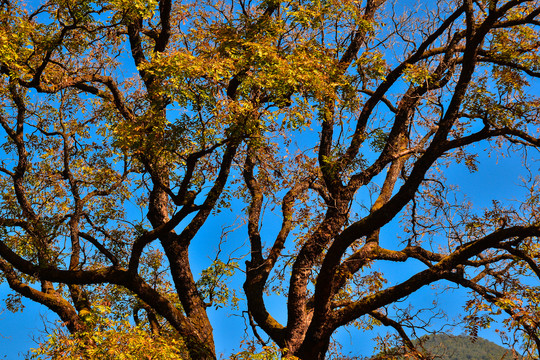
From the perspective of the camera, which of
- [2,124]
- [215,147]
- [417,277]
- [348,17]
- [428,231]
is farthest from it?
[2,124]

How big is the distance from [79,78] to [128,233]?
4.52 metres

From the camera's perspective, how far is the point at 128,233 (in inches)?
551

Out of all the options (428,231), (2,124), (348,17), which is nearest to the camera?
(428,231)

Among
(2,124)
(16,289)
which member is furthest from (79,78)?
(16,289)

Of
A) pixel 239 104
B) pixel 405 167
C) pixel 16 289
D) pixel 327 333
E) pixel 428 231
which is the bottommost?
pixel 327 333

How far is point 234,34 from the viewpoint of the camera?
1077 centimetres

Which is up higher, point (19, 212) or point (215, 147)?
point (19, 212)

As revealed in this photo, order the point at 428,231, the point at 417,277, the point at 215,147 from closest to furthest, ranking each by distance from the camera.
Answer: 1. the point at 417,277
2. the point at 215,147
3. the point at 428,231

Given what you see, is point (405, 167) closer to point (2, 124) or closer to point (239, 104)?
point (239, 104)

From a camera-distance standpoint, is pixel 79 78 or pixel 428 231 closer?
pixel 428 231

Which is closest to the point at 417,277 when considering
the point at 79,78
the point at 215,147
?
the point at 215,147

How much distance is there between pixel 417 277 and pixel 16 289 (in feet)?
31.6

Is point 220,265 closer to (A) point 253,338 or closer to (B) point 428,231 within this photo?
(A) point 253,338

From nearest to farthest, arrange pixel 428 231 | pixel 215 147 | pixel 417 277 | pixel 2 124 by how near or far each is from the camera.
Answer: pixel 417 277 < pixel 215 147 < pixel 428 231 < pixel 2 124
